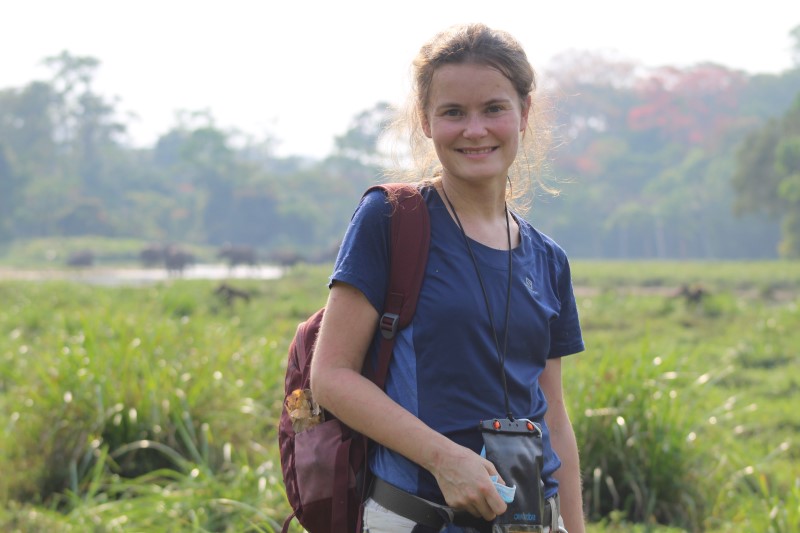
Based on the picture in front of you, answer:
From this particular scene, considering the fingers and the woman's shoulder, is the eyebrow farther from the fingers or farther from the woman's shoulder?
the fingers

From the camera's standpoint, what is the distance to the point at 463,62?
1681 millimetres

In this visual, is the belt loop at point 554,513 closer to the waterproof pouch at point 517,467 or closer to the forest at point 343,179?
the waterproof pouch at point 517,467

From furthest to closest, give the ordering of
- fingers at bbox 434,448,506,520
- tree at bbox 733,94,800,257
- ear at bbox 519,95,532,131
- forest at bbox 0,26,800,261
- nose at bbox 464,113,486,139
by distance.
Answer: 1. forest at bbox 0,26,800,261
2. tree at bbox 733,94,800,257
3. ear at bbox 519,95,532,131
4. nose at bbox 464,113,486,139
5. fingers at bbox 434,448,506,520

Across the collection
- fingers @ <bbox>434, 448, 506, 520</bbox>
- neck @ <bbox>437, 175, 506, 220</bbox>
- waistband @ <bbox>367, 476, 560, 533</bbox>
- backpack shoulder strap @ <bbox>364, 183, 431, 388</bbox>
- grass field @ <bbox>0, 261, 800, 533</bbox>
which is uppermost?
neck @ <bbox>437, 175, 506, 220</bbox>

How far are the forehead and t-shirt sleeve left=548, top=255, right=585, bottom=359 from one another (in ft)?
1.23

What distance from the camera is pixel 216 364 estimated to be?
17.3ft

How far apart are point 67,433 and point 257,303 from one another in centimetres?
848

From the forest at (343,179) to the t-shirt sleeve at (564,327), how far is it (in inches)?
1232

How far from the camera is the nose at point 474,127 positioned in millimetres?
1672

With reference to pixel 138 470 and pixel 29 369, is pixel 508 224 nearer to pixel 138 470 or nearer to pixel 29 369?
pixel 138 470

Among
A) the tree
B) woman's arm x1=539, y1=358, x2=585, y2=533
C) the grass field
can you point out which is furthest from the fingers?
the tree

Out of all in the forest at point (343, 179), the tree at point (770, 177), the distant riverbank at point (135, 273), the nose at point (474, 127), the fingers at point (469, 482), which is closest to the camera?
the fingers at point (469, 482)

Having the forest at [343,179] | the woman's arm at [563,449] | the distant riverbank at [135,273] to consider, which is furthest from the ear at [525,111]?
the forest at [343,179]

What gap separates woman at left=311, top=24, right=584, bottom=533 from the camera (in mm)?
1551
